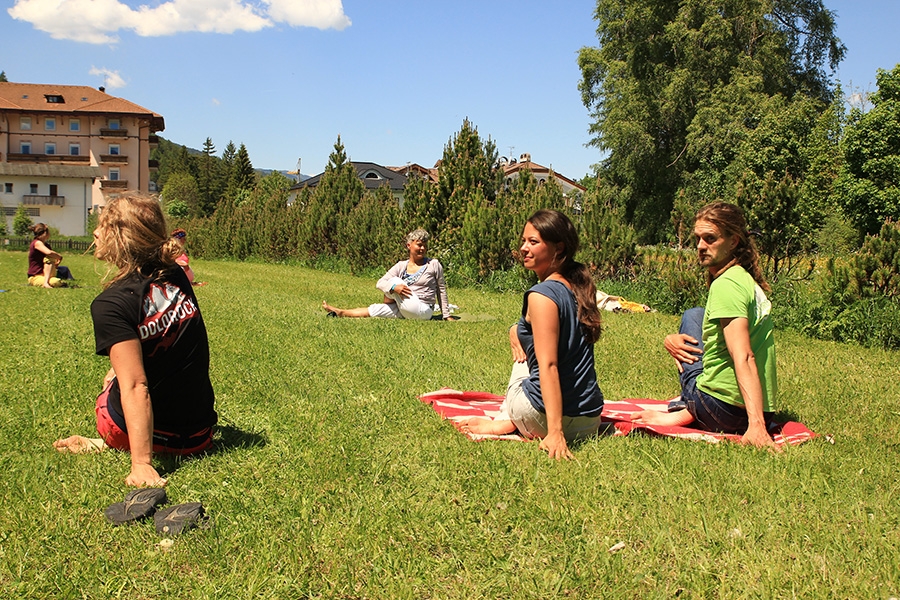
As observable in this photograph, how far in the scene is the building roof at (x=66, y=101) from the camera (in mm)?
80750

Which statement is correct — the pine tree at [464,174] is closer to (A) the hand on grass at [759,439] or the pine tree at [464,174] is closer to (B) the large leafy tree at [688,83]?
(A) the hand on grass at [759,439]

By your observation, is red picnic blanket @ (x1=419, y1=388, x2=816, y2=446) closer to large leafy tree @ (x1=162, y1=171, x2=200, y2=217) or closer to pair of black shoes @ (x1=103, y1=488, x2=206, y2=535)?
pair of black shoes @ (x1=103, y1=488, x2=206, y2=535)

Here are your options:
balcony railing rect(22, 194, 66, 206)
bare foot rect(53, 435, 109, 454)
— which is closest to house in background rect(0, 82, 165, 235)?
balcony railing rect(22, 194, 66, 206)

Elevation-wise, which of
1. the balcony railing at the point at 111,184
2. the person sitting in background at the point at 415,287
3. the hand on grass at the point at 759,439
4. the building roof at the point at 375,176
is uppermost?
the building roof at the point at 375,176

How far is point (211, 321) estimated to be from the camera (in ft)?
34.0

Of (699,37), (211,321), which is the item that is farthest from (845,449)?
(699,37)

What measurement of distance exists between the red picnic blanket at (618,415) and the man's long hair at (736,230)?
931 millimetres

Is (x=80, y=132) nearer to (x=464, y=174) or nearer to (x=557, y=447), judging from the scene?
(x=464, y=174)

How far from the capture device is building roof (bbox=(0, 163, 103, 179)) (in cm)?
7312

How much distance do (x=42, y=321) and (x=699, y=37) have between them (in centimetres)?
3276

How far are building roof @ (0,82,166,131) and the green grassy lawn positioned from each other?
275ft

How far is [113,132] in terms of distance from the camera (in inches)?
3214

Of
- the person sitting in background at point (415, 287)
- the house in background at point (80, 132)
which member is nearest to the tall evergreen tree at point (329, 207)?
the person sitting in background at point (415, 287)

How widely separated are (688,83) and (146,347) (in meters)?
36.2
